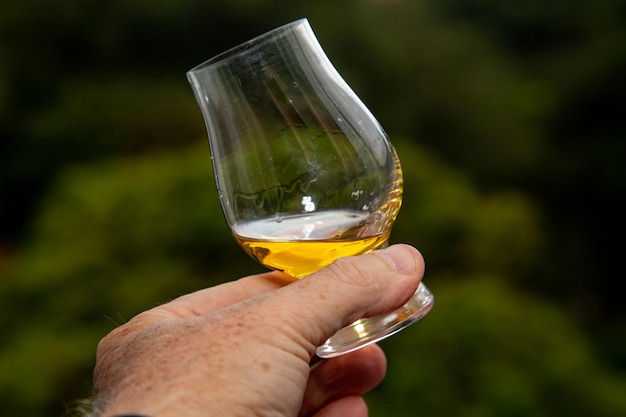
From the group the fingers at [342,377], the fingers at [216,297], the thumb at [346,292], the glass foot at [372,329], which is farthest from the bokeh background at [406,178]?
the thumb at [346,292]

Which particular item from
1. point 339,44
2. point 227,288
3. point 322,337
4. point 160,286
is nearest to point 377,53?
point 339,44

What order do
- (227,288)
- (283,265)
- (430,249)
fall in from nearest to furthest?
(283,265), (227,288), (430,249)

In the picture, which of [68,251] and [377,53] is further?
[377,53]

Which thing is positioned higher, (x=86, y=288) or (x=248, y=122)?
(x=248, y=122)

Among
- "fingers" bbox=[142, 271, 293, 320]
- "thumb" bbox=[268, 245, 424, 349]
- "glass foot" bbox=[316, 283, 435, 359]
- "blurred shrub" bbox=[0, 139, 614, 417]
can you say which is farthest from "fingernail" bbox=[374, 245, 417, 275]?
"blurred shrub" bbox=[0, 139, 614, 417]

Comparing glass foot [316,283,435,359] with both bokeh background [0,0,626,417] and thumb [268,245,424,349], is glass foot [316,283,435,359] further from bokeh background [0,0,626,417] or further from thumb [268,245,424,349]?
bokeh background [0,0,626,417]

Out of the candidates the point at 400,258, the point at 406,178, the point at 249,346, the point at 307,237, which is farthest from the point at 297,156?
the point at 406,178

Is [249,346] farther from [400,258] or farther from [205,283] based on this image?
[205,283]

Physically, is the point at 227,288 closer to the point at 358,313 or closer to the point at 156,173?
the point at 358,313
